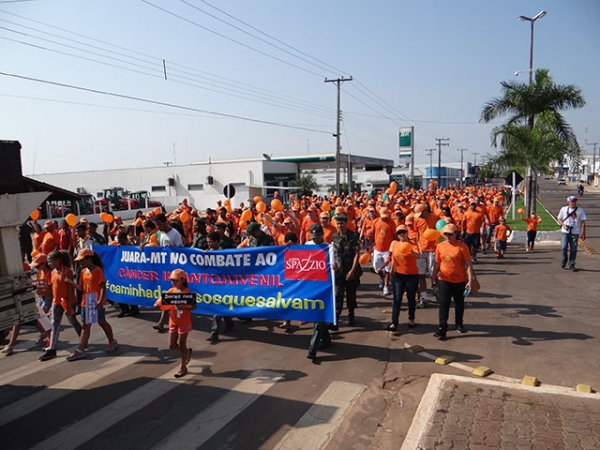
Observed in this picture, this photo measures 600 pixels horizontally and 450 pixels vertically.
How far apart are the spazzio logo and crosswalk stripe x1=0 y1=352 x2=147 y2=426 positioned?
244cm

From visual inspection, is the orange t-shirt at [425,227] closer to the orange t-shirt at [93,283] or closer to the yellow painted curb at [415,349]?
the yellow painted curb at [415,349]

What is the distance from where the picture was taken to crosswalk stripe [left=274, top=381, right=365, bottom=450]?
13.6 ft

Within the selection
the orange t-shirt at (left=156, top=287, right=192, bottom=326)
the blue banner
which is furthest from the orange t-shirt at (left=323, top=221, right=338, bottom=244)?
the orange t-shirt at (left=156, top=287, right=192, bottom=326)

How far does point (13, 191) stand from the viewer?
4586mm

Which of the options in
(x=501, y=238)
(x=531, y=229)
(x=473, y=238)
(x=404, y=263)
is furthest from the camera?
(x=531, y=229)

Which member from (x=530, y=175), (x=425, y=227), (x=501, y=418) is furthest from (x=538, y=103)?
(x=501, y=418)

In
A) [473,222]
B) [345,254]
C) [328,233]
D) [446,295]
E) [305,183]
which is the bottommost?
[446,295]

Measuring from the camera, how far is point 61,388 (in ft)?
17.9

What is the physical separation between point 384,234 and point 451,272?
7.66 feet

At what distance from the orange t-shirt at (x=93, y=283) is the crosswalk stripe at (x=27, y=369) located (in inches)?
34.9

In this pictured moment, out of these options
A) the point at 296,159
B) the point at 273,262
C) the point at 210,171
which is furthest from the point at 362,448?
the point at 296,159

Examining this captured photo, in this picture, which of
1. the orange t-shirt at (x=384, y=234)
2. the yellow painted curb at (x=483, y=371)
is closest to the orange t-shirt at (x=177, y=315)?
→ the yellow painted curb at (x=483, y=371)

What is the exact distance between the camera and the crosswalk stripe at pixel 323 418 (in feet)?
13.6

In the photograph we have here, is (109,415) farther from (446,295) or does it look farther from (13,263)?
(446,295)
